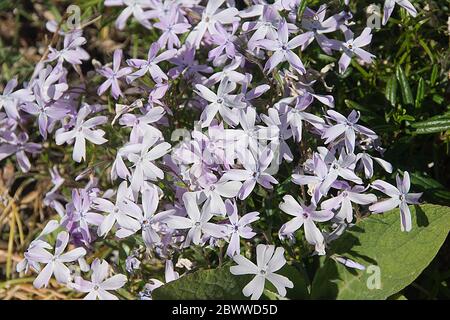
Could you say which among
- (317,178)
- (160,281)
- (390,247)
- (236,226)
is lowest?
(160,281)

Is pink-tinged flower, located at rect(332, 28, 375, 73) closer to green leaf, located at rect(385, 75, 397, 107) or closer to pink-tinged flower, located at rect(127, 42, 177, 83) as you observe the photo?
green leaf, located at rect(385, 75, 397, 107)

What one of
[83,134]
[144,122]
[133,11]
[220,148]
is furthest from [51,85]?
[220,148]

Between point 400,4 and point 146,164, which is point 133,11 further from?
point 400,4

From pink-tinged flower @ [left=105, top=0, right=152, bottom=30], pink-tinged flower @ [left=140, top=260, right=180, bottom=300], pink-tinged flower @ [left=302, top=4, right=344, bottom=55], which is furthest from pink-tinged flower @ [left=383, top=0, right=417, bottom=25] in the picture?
pink-tinged flower @ [left=140, top=260, right=180, bottom=300]

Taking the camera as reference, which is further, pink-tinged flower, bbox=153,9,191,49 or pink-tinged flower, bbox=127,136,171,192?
pink-tinged flower, bbox=153,9,191,49

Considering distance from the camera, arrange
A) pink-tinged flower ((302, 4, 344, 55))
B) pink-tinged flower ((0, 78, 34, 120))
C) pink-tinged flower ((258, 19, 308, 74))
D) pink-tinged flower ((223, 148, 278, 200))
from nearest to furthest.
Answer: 1. pink-tinged flower ((223, 148, 278, 200))
2. pink-tinged flower ((258, 19, 308, 74))
3. pink-tinged flower ((302, 4, 344, 55))
4. pink-tinged flower ((0, 78, 34, 120))
